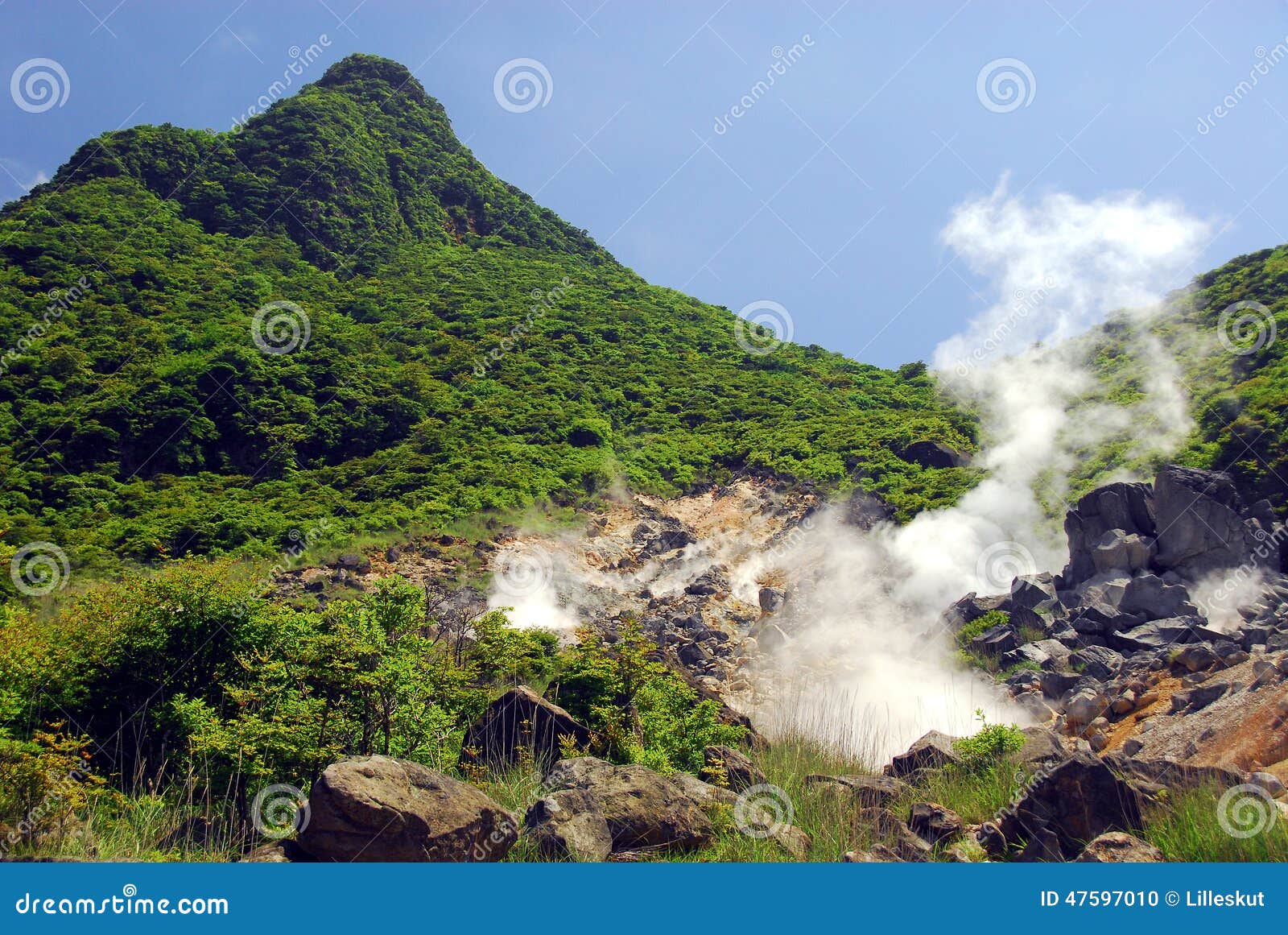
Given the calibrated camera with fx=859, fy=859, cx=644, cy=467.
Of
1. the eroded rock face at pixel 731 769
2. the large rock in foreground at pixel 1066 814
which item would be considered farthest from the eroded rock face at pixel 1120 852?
the eroded rock face at pixel 731 769

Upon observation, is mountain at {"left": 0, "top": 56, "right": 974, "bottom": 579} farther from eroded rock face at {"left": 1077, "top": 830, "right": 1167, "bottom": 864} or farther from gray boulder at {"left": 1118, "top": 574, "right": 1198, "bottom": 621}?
eroded rock face at {"left": 1077, "top": 830, "right": 1167, "bottom": 864}

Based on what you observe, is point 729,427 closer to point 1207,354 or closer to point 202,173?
point 1207,354

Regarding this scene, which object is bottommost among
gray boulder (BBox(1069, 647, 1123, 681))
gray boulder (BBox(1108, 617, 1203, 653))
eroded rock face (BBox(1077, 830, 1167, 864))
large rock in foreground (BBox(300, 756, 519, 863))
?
large rock in foreground (BBox(300, 756, 519, 863))

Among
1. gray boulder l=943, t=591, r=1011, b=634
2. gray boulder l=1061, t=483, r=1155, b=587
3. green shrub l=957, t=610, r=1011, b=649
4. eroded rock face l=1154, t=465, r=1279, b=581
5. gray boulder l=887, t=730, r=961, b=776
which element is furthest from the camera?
gray boulder l=943, t=591, r=1011, b=634

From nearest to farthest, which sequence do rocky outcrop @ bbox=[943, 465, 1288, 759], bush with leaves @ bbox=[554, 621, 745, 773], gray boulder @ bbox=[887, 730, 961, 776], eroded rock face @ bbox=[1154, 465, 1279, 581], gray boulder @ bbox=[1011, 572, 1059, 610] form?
gray boulder @ bbox=[887, 730, 961, 776] → bush with leaves @ bbox=[554, 621, 745, 773] → rocky outcrop @ bbox=[943, 465, 1288, 759] → eroded rock face @ bbox=[1154, 465, 1279, 581] → gray boulder @ bbox=[1011, 572, 1059, 610]

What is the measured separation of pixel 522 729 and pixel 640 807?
3777 millimetres

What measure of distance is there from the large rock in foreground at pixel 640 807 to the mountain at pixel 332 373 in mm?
27000

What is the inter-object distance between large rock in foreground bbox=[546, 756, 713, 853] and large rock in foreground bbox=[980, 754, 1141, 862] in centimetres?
285

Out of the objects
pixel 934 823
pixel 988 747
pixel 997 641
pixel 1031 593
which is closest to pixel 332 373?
pixel 1031 593

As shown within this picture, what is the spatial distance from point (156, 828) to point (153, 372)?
41032mm

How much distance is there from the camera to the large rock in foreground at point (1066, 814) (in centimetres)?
786

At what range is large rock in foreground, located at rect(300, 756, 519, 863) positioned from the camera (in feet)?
23.9

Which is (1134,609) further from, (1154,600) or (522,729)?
(522,729)

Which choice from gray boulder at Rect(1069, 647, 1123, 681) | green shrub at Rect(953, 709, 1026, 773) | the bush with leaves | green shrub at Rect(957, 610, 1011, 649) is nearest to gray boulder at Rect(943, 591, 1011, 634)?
green shrub at Rect(957, 610, 1011, 649)
